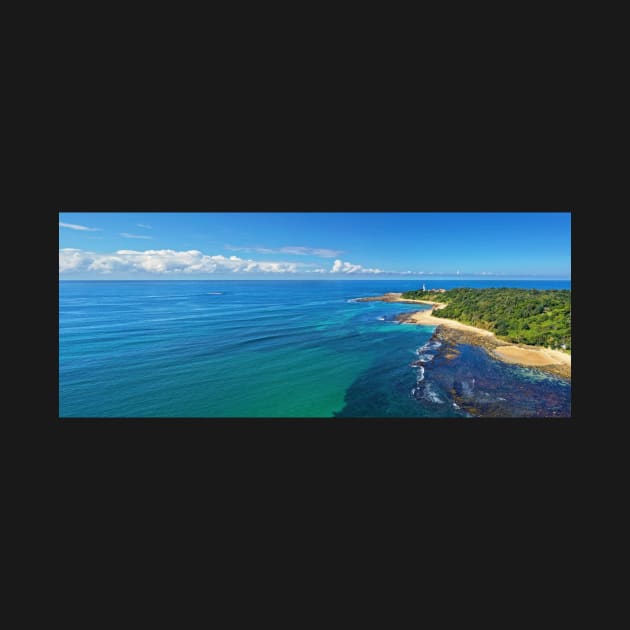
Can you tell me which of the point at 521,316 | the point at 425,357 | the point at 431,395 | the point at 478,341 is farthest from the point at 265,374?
the point at 521,316

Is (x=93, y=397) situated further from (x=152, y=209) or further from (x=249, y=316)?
(x=249, y=316)

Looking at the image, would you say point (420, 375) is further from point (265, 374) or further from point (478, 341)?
point (478, 341)

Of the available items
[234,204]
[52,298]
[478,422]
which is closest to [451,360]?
[478,422]

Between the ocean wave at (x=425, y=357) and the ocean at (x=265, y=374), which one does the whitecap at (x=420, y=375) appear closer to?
the ocean at (x=265, y=374)

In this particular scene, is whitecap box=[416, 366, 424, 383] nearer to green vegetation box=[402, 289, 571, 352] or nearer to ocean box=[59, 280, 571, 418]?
ocean box=[59, 280, 571, 418]

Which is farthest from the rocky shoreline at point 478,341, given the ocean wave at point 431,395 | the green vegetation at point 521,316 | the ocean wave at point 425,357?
the ocean wave at point 431,395
